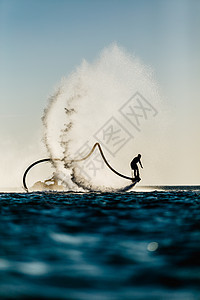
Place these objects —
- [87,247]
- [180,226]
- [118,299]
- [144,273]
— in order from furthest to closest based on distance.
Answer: [180,226], [87,247], [144,273], [118,299]

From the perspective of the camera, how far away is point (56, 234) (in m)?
9.30

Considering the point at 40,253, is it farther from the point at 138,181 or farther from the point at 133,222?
the point at 138,181

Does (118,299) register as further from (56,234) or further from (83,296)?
(56,234)

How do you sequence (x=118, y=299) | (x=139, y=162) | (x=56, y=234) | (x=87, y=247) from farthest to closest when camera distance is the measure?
(x=139, y=162)
(x=56, y=234)
(x=87, y=247)
(x=118, y=299)

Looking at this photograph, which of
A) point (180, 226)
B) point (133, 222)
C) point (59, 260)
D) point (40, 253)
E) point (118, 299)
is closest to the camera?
point (118, 299)

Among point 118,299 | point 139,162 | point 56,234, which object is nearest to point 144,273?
point 118,299

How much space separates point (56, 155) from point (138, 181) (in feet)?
47.4

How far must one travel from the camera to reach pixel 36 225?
11.0m

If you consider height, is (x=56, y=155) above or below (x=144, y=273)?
above

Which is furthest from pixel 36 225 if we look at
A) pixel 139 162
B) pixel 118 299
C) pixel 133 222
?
pixel 139 162

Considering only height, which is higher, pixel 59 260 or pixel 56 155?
pixel 56 155

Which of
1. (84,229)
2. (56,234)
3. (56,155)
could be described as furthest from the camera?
(56,155)

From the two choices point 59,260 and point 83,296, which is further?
point 59,260

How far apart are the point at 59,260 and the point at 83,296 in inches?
75.9
